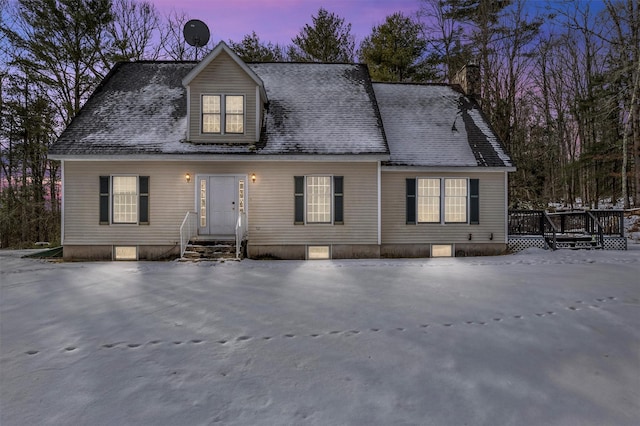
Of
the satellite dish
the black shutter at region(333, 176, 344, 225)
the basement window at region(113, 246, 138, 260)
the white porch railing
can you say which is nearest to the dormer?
the white porch railing

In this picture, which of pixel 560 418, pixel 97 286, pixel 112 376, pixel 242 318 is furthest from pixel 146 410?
pixel 97 286

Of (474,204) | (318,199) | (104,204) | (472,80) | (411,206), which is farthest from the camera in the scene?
(472,80)

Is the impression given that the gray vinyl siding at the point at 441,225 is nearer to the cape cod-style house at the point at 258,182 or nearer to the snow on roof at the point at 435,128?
the cape cod-style house at the point at 258,182

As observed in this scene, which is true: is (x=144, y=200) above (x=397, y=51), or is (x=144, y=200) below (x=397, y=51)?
below

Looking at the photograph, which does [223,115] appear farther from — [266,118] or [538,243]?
[538,243]

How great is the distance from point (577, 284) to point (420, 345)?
224 inches

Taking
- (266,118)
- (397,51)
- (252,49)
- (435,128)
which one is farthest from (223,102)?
(397,51)

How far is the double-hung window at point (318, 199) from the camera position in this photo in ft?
39.6

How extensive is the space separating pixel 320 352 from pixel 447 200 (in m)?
9.91

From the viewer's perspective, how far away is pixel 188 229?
11688 millimetres

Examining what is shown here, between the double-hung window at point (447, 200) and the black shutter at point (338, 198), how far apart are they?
282 centimetres

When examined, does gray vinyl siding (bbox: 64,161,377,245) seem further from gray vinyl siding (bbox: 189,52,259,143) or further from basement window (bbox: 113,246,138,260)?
gray vinyl siding (bbox: 189,52,259,143)

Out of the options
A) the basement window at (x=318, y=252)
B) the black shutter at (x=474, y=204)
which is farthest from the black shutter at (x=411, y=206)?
the basement window at (x=318, y=252)

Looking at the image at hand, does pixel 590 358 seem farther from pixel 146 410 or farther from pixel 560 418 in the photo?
pixel 146 410
